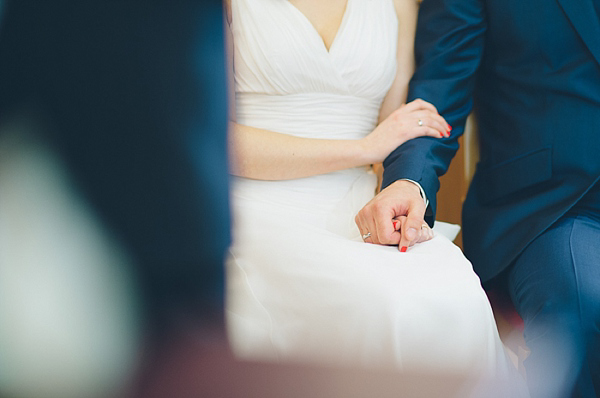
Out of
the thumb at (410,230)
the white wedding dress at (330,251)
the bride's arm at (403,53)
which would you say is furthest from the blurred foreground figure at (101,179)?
the bride's arm at (403,53)

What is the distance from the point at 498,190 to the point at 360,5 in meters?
0.58

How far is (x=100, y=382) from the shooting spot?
0.43 meters

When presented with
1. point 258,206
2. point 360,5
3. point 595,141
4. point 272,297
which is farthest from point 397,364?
point 360,5

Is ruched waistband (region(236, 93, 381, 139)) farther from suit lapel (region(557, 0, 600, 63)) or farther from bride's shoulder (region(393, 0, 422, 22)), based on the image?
suit lapel (region(557, 0, 600, 63))

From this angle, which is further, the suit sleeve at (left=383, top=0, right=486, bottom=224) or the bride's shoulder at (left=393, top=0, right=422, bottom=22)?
the bride's shoulder at (left=393, top=0, right=422, bottom=22)

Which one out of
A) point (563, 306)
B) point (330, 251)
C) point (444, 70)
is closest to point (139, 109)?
point (330, 251)

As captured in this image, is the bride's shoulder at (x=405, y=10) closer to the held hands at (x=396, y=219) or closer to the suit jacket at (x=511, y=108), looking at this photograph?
the suit jacket at (x=511, y=108)

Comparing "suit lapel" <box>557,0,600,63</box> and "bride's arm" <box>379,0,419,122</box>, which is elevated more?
"suit lapel" <box>557,0,600,63</box>

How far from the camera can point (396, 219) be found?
107cm

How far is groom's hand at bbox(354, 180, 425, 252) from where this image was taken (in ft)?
3.40

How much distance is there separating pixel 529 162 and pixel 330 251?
20.7 inches

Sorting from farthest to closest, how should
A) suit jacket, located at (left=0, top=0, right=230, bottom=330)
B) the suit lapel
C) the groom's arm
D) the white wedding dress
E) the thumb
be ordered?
the groom's arm, the suit lapel, the thumb, the white wedding dress, suit jacket, located at (left=0, top=0, right=230, bottom=330)

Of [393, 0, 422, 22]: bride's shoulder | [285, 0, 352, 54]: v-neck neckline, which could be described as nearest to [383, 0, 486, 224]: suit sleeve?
[393, 0, 422, 22]: bride's shoulder

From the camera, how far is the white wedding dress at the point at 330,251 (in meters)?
0.91
